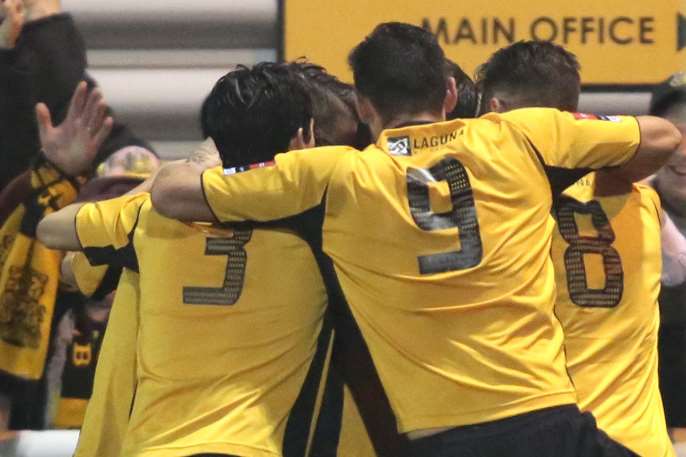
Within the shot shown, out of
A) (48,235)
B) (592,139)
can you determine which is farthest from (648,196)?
(48,235)

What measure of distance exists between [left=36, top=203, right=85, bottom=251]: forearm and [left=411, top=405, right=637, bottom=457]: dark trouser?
0.91m

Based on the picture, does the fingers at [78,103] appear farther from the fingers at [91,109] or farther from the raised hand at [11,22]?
the raised hand at [11,22]

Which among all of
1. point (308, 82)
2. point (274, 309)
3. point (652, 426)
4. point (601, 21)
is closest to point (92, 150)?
point (308, 82)

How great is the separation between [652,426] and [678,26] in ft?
7.07

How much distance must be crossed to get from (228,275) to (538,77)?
773 millimetres

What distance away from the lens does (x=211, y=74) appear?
5016mm

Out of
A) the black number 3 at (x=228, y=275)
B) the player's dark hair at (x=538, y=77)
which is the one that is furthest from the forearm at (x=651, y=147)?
the black number 3 at (x=228, y=275)

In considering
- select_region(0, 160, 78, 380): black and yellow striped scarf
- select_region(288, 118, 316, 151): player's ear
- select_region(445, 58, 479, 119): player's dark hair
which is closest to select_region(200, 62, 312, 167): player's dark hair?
select_region(288, 118, 316, 151): player's ear

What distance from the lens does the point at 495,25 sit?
16.2 ft

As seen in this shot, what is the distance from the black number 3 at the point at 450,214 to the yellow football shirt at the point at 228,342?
0.26 metres

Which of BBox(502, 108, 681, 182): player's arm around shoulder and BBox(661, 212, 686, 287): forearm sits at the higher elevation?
BBox(502, 108, 681, 182): player's arm around shoulder

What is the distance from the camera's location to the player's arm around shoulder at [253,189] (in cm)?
298

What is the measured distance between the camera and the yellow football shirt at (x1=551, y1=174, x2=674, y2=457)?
10.1 feet

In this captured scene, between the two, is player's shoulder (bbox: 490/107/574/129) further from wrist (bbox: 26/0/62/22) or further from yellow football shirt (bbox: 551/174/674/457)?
wrist (bbox: 26/0/62/22)
